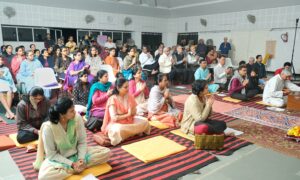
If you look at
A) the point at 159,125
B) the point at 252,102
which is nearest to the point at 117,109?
the point at 159,125

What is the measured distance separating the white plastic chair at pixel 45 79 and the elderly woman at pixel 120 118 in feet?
7.92

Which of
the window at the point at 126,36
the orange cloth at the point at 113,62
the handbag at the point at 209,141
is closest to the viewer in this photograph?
the handbag at the point at 209,141

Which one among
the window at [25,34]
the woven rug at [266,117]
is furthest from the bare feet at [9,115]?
the window at [25,34]

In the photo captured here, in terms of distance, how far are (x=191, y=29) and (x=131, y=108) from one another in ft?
33.5

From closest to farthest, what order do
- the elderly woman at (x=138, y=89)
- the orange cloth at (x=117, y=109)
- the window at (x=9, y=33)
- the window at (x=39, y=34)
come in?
the orange cloth at (x=117, y=109)
the elderly woman at (x=138, y=89)
the window at (x=9, y=33)
the window at (x=39, y=34)

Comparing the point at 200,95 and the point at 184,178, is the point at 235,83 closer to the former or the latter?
the point at 200,95

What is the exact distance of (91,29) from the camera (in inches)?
429

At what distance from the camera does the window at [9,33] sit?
875cm

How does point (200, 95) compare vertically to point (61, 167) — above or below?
above

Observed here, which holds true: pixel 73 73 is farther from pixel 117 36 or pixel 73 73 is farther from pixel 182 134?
pixel 117 36

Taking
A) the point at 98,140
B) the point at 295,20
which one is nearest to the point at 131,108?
the point at 98,140

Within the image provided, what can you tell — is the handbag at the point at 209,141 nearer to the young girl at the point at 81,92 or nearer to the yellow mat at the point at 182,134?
the yellow mat at the point at 182,134

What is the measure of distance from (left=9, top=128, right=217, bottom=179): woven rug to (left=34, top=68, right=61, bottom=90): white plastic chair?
7.63 ft

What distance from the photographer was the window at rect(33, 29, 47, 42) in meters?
9.49
